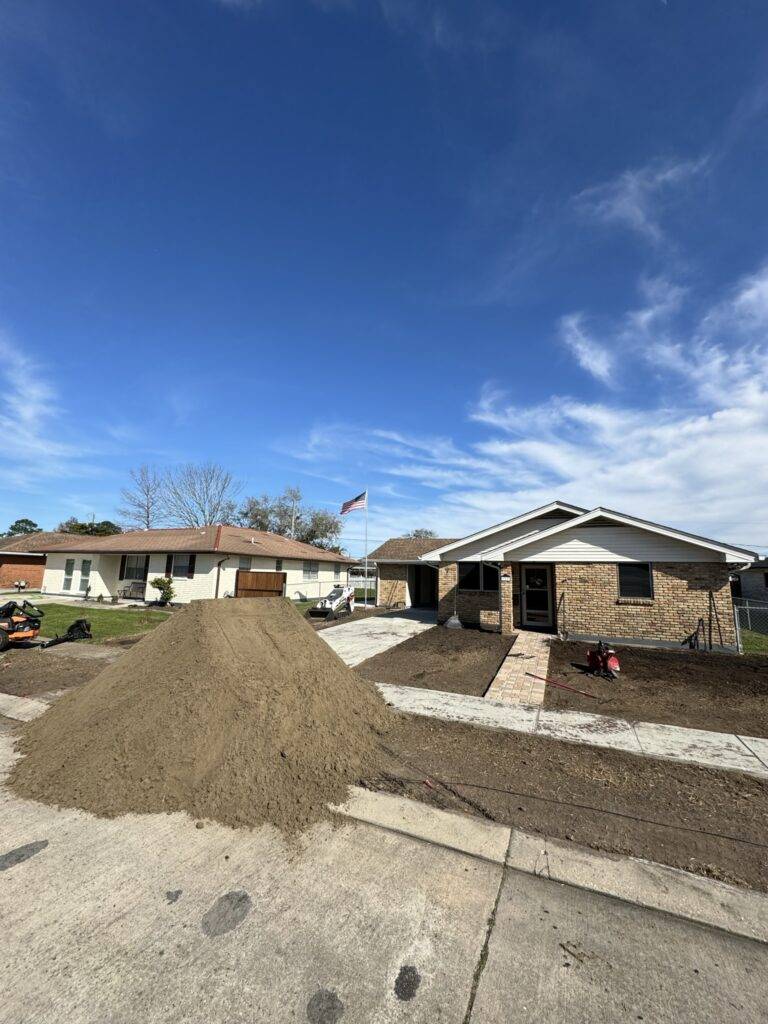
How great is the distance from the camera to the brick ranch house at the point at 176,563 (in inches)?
887

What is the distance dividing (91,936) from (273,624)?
4.24m

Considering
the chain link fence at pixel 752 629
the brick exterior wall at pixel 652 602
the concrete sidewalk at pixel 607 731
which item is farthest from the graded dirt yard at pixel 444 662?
the chain link fence at pixel 752 629

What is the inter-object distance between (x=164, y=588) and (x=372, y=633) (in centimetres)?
1282

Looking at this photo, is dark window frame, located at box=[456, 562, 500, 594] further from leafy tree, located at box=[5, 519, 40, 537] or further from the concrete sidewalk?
leafy tree, located at box=[5, 519, 40, 537]

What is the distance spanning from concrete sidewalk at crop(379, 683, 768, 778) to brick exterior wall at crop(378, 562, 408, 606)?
1644 cm

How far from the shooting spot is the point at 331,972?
2.44 metres

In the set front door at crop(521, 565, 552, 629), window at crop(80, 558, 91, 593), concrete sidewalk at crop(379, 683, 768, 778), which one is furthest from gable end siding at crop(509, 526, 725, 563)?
window at crop(80, 558, 91, 593)

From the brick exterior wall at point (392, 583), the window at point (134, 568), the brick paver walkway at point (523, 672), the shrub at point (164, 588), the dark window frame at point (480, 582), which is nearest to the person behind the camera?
the brick paver walkway at point (523, 672)

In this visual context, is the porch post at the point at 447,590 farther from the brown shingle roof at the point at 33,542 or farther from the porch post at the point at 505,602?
the brown shingle roof at the point at 33,542

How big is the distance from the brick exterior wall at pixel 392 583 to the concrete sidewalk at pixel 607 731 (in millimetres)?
16437

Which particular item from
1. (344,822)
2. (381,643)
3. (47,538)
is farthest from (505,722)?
(47,538)

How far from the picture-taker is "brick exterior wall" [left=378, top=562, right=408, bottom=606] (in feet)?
80.3

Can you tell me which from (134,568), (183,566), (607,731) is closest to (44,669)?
(607,731)

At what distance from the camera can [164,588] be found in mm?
22031
